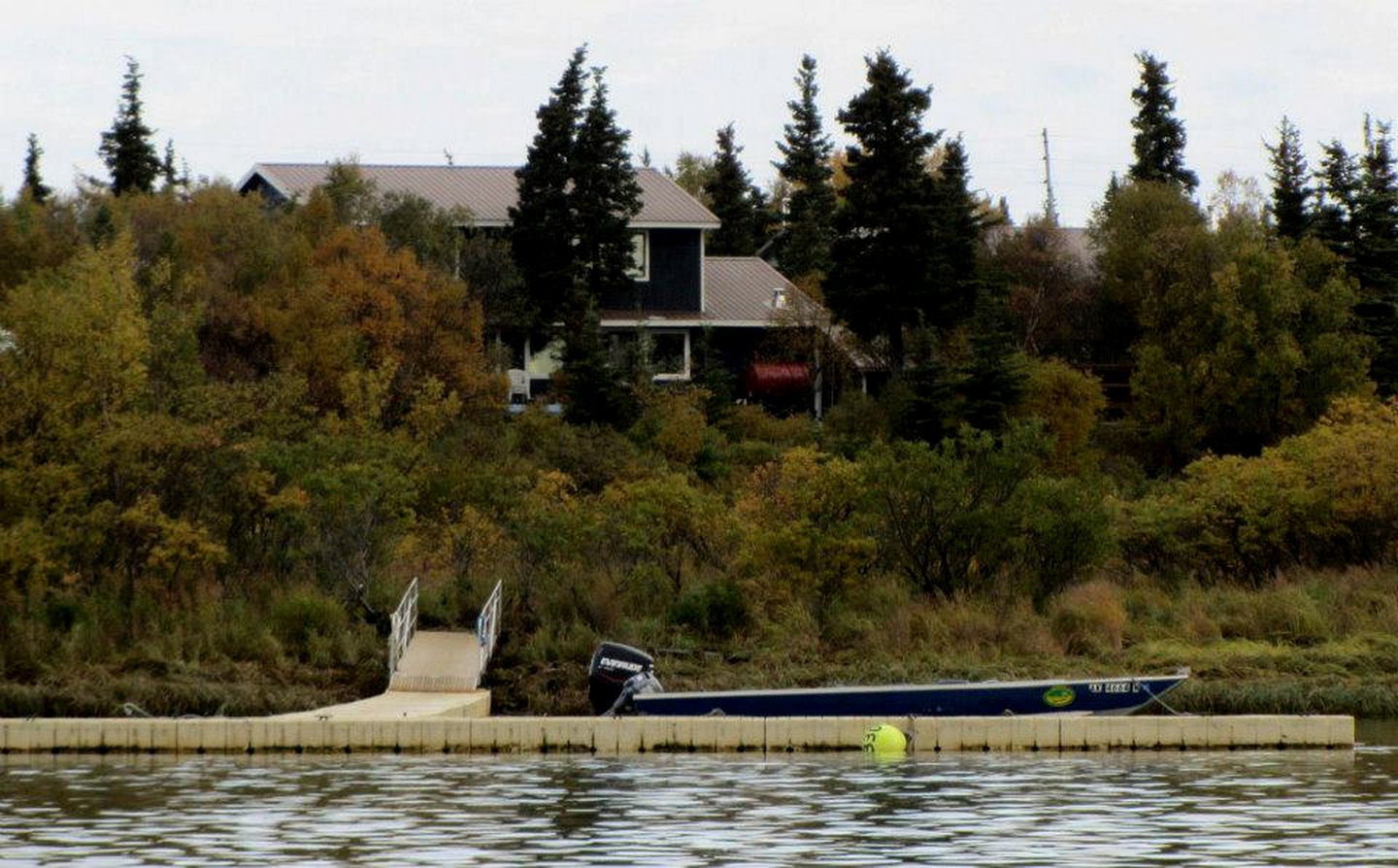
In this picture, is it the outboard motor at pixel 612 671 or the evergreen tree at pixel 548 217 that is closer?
the outboard motor at pixel 612 671

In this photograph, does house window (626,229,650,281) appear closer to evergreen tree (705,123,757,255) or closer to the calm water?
evergreen tree (705,123,757,255)

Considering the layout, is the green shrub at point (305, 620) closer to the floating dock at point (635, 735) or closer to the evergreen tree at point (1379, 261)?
the floating dock at point (635, 735)

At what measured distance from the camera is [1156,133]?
86062 millimetres

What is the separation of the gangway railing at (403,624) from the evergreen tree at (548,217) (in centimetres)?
2961

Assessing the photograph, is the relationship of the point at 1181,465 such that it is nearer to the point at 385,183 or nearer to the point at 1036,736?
the point at 385,183

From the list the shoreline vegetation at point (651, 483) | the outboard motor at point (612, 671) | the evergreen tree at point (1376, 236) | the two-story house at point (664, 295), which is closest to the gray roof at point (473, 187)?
the two-story house at point (664, 295)

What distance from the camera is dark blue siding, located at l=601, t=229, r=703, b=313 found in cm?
6988

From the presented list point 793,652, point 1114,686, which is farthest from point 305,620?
point 1114,686

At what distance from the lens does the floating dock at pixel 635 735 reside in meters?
26.7

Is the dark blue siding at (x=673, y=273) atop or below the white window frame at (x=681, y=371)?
atop

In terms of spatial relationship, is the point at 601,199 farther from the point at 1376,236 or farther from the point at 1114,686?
the point at 1114,686

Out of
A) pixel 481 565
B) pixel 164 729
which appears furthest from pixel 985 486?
pixel 164 729

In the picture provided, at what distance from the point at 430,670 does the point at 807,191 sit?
216 feet

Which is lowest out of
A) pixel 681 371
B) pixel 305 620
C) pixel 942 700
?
pixel 942 700
